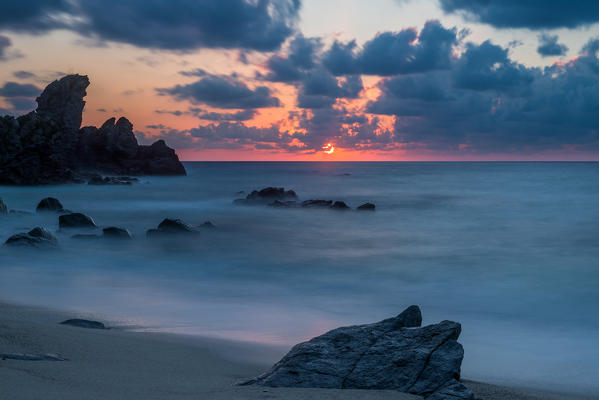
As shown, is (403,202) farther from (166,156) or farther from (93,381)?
(166,156)

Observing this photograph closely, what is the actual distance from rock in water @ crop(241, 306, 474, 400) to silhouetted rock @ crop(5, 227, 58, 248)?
477 inches

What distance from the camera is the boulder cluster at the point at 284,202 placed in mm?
29562

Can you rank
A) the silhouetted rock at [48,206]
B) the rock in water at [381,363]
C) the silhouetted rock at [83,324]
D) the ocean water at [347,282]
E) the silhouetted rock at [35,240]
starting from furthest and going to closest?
the silhouetted rock at [48,206] < the silhouetted rock at [35,240] < the ocean water at [347,282] < the silhouetted rock at [83,324] < the rock in water at [381,363]

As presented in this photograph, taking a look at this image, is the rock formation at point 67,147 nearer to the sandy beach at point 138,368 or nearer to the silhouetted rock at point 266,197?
the silhouetted rock at point 266,197

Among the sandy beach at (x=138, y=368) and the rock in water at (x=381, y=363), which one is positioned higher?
the rock in water at (x=381, y=363)

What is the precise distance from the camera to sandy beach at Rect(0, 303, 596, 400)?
373 cm

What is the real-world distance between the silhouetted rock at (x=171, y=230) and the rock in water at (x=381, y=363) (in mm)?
14365

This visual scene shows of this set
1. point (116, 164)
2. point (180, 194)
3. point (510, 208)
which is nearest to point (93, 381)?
point (510, 208)

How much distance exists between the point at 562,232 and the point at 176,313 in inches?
751

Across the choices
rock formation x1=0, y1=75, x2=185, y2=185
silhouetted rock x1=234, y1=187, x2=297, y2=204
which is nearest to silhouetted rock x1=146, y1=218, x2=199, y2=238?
silhouetted rock x1=234, y1=187, x2=297, y2=204

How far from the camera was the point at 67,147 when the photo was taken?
5619cm

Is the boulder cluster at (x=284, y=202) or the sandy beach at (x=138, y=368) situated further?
the boulder cluster at (x=284, y=202)

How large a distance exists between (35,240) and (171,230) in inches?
198

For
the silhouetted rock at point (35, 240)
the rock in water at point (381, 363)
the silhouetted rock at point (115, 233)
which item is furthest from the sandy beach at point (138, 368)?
the silhouetted rock at point (115, 233)
